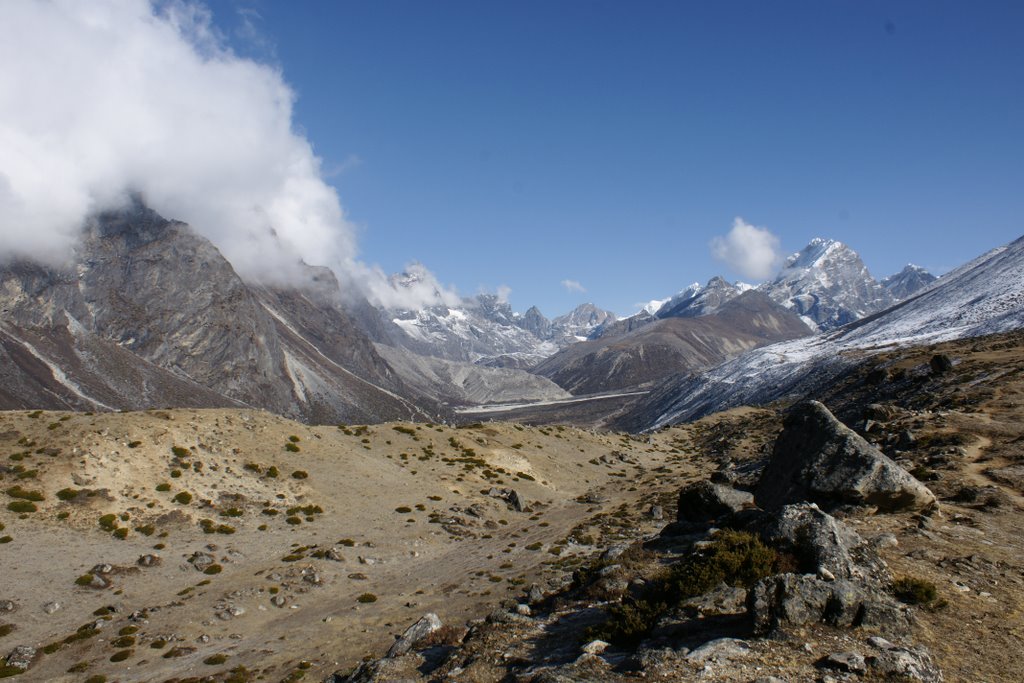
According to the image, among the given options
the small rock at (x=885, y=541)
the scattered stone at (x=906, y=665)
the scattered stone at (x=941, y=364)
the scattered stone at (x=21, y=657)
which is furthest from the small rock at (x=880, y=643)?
the scattered stone at (x=941, y=364)

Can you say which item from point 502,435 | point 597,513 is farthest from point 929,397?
point 502,435

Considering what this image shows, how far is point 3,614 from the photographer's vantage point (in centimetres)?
3064

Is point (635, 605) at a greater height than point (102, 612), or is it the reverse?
point (102, 612)

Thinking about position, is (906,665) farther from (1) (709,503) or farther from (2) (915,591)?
(1) (709,503)

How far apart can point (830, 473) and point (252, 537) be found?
3807cm

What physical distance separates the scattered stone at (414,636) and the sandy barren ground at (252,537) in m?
2.99

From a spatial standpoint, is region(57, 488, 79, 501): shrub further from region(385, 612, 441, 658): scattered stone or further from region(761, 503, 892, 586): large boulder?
region(761, 503, 892, 586): large boulder

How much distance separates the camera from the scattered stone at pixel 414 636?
2159 centimetres

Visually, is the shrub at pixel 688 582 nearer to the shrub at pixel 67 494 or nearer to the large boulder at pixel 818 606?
the large boulder at pixel 818 606

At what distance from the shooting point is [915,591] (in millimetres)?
16828

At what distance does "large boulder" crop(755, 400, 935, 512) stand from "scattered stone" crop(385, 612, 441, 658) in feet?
54.2

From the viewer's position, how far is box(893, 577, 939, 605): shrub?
16.6m

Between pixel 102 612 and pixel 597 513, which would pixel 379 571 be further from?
pixel 597 513

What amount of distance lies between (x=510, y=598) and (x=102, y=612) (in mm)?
21758
